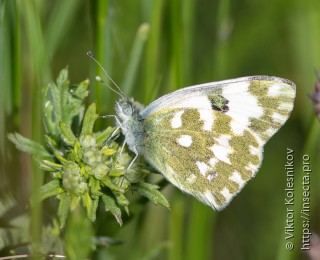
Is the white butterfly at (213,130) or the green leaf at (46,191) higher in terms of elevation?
the white butterfly at (213,130)

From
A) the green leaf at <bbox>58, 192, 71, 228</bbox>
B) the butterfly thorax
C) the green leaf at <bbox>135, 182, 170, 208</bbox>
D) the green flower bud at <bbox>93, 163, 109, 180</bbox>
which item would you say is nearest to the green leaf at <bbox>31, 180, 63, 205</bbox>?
the green leaf at <bbox>58, 192, 71, 228</bbox>

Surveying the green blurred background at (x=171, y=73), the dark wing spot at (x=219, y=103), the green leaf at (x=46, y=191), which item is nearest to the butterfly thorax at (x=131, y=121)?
the green blurred background at (x=171, y=73)

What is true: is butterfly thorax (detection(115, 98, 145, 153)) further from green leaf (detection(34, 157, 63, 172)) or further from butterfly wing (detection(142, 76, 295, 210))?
green leaf (detection(34, 157, 63, 172))

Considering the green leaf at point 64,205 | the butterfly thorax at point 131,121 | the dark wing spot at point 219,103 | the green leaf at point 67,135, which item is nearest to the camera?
the green leaf at point 64,205

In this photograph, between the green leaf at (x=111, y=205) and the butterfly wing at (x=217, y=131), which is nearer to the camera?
the green leaf at (x=111, y=205)

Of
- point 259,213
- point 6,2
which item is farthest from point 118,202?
point 259,213

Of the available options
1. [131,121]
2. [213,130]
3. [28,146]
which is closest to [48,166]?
[28,146]

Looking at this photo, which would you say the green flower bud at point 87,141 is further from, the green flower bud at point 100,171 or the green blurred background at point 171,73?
the green blurred background at point 171,73
